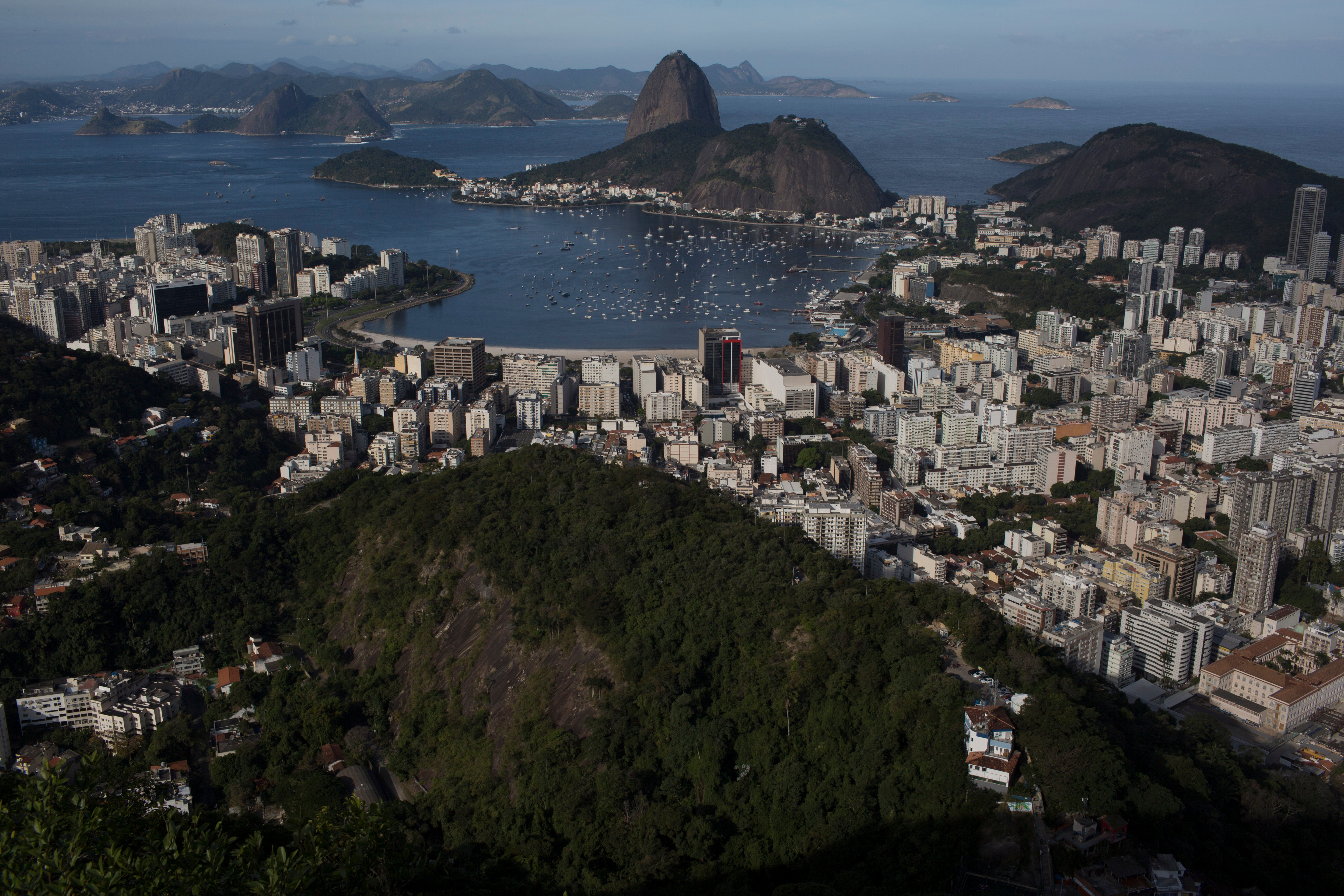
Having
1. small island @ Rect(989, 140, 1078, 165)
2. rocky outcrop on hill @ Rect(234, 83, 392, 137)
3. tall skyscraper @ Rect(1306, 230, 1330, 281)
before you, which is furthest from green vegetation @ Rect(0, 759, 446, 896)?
rocky outcrop on hill @ Rect(234, 83, 392, 137)

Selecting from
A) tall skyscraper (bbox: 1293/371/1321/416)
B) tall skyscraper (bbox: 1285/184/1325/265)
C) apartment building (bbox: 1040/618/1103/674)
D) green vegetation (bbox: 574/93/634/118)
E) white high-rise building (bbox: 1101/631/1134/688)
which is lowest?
white high-rise building (bbox: 1101/631/1134/688)

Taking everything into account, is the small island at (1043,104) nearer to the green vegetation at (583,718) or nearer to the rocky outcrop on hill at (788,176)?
the rocky outcrop on hill at (788,176)

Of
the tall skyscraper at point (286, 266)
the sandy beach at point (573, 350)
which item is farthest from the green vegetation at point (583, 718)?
the tall skyscraper at point (286, 266)

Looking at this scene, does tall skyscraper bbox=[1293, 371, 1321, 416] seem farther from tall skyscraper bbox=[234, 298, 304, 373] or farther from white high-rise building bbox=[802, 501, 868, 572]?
tall skyscraper bbox=[234, 298, 304, 373]

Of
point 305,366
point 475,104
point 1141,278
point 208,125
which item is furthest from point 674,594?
point 475,104

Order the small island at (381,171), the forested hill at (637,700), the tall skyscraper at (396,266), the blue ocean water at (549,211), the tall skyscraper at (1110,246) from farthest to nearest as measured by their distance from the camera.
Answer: the small island at (381,171) < the tall skyscraper at (1110,246) < the tall skyscraper at (396,266) < the blue ocean water at (549,211) < the forested hill at (637,700)

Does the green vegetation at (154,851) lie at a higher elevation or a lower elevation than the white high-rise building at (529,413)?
higher
